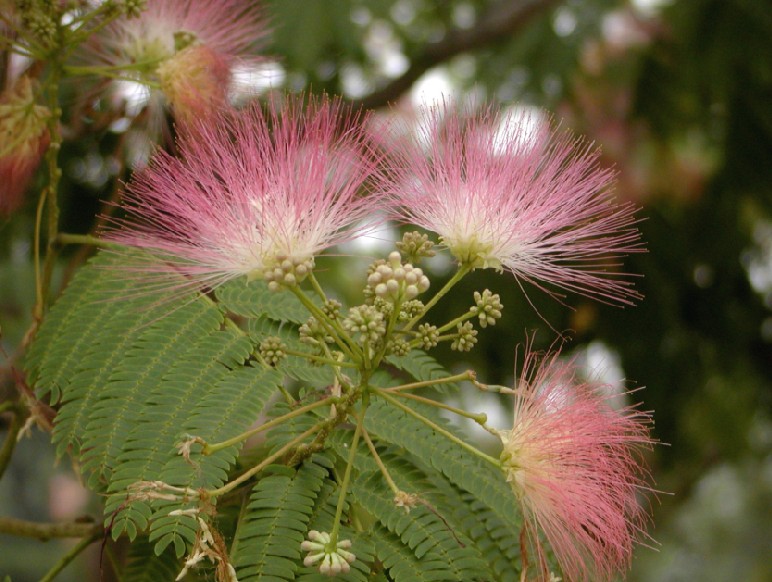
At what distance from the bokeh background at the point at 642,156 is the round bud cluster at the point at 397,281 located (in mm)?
2255

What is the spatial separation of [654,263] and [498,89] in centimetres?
136

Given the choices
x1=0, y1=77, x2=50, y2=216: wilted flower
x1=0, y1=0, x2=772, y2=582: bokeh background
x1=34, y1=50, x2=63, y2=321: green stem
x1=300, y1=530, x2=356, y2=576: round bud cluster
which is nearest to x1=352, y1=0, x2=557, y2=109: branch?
x1=0, y1=0, x2=772, y2=582: bokeh background

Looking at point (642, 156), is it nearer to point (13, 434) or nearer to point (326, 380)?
point (326, 380)

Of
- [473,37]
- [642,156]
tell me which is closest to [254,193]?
[473,37]

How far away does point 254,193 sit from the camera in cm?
198

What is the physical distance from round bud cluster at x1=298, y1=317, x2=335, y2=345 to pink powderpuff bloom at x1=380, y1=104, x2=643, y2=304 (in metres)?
0.33

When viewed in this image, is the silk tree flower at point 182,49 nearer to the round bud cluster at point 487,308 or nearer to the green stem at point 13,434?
the green stem at point 13,434

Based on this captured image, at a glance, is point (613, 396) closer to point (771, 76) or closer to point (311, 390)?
point (311, 390)

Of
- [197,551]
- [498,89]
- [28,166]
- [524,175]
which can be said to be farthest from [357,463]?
[498,89]

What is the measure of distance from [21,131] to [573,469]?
1.76 metres

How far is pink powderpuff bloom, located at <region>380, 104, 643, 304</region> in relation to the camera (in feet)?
6.86

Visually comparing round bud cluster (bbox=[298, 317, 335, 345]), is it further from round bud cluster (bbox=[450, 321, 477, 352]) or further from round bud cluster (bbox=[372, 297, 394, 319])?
round bud cluster (bbox=[450, 321, 477, 352])

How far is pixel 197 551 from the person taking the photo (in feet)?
5.62

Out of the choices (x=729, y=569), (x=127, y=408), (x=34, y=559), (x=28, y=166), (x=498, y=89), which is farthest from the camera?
(x=729, y=569)
